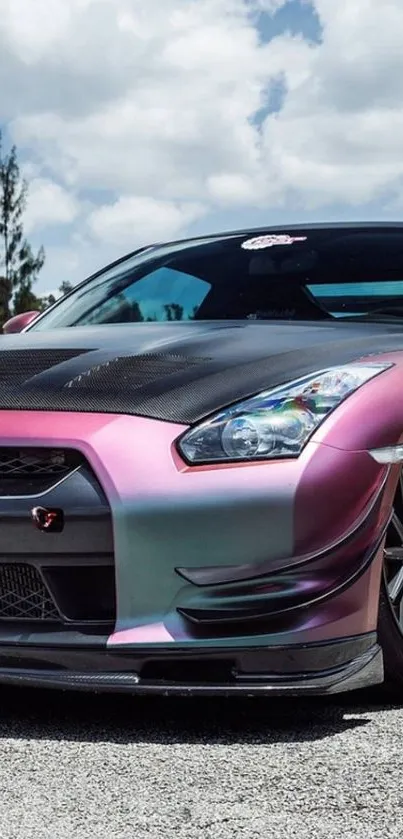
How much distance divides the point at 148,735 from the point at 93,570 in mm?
397

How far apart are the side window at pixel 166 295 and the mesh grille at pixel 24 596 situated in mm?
1485

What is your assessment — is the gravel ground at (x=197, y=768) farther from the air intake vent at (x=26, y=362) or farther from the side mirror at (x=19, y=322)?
the side mirror at (x=19, y=322)

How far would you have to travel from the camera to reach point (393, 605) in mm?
2994

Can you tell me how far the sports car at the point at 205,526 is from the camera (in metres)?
2.66

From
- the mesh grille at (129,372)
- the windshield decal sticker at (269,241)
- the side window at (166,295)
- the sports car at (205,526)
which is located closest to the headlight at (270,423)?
the sports car at (205,526)

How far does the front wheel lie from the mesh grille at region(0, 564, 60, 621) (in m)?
0.80

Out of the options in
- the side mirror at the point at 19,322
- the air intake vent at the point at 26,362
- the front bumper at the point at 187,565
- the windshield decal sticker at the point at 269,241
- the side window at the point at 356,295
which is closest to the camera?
the front bumper at the point at 187,565

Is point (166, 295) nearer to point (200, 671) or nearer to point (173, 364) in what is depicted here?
point (173, 364)

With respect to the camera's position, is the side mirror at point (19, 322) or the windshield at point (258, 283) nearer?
the windshield at point (258, 283)

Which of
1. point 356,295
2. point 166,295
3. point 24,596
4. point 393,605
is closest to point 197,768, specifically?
point 24,596

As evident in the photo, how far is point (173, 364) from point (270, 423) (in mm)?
388

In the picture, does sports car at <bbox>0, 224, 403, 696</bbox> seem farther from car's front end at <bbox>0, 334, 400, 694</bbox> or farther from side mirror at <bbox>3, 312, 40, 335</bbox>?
side mirror at <bbox>3, 312, 40, 335</bbox>

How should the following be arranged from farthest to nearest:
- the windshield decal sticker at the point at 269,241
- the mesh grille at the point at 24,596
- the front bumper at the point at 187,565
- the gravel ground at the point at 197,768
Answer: the windshield decal sticker at the point at 269,241 < the mesh grille at the point at 24,596 < the front bumper at the point at 187,565 < the gravel ground at the point at 197,768

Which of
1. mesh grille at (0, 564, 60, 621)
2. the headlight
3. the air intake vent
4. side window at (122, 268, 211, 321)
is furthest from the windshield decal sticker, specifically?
mesh grille at (0, 564, 60, 621)
